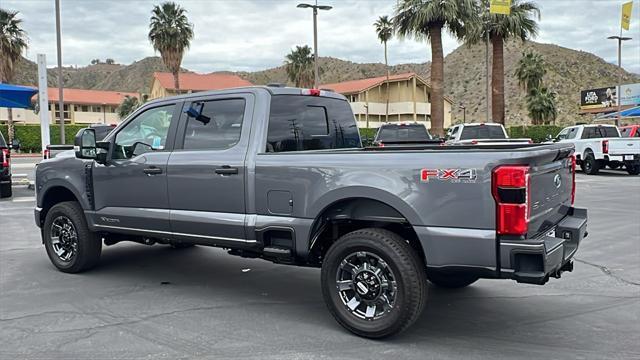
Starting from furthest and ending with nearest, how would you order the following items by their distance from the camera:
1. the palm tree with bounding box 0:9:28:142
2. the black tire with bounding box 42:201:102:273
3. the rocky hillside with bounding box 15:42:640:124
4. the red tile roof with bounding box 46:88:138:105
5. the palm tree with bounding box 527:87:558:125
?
1. the rocky hillside with bounding box 15:42:640:124
2. the red tile roof with bounding box 46:88:138:105
3. the palm tree with bounding box 527:87:558:125
4. the palm tree with bounding box 0:9:28:142
5. the black tire with bounding box 42:201:102:273

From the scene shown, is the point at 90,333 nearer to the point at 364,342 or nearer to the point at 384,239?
the point at 364,342

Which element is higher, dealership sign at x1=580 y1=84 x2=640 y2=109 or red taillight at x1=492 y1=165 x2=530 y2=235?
dealership sign at x1=580 y1=84 x2=640 y2=109

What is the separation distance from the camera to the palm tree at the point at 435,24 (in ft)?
88.9

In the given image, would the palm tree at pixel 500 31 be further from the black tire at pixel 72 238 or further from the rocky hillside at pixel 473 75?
the rocky hillside at pixel 473 75

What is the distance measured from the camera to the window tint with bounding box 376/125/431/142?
18.7 meters

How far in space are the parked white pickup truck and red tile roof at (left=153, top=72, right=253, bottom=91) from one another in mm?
47357

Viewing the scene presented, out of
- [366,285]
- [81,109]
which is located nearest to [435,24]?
[366,285]

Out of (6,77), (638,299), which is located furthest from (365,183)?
(6,77)

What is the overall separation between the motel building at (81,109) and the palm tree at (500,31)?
5280 centimetres

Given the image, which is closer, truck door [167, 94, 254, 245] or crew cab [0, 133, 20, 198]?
truck door [167, 94, 254, 245]

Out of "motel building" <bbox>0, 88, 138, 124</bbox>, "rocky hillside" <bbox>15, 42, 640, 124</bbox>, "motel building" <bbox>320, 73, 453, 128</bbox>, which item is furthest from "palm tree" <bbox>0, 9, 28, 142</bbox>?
"rocky hillside" <bbox>15, 42, 640, 124</bbox>

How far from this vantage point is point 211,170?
5367 mm

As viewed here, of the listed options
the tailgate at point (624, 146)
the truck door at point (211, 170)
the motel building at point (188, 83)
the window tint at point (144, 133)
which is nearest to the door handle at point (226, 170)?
the truck door at point (211, 170)

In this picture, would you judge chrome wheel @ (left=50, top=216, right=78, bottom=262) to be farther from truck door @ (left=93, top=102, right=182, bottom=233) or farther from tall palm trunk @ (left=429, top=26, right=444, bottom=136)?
tall palm trunk @ (left=429, top=26, right=444, bottom=136)
